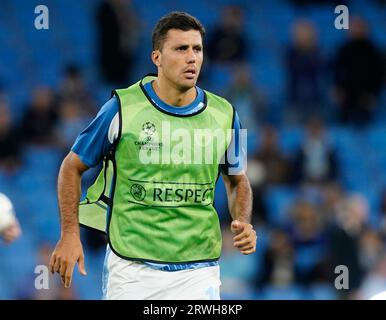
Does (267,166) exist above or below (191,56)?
below

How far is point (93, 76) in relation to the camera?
13.8 m

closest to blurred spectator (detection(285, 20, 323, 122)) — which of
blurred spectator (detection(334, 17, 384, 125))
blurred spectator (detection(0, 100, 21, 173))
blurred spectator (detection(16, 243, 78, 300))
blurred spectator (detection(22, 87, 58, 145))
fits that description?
blurred spectator (detection(334, 17, 384, 125))

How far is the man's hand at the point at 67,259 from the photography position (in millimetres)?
5848

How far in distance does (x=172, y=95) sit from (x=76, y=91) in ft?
22.7

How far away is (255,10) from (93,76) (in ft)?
8.77

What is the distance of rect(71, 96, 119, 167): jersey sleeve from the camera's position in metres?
6.07

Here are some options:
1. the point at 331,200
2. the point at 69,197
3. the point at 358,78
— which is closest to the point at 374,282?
the point at 331,200

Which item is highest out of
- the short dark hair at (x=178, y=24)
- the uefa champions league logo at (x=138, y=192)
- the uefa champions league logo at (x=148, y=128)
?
the short dark hair at (x=178, y=24)

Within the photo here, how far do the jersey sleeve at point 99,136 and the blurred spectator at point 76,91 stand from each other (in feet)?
21.7

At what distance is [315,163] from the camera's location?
1220 cm

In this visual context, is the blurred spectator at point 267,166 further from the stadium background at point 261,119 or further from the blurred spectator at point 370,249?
the blurred spectator at point 370,249

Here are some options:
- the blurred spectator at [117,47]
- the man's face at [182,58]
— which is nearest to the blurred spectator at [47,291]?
the blurred spectator at [117,47]

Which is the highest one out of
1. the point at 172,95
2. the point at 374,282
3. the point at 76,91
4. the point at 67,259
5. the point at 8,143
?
the point at 172,95

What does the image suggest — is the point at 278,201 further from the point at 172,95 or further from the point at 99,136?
the point at 99,136
